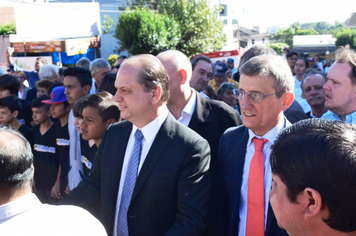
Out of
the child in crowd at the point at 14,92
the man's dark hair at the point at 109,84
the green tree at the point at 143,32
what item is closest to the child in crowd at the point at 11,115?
the child in crowd at the point at 14,92

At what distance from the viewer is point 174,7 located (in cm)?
2573

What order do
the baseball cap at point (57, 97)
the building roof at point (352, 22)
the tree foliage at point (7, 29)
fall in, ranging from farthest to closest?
the tree foliage at point (7, 29) → the building roof at point (352, 22) → the baseball cap at point (57, 97)

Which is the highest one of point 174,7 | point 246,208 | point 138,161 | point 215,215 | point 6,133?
point 174,7

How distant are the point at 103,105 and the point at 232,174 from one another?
1707mm

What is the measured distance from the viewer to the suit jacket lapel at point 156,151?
7.33 ft

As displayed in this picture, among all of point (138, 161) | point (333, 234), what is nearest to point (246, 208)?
point (138, 161)

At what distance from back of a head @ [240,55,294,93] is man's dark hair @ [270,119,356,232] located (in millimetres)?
1047

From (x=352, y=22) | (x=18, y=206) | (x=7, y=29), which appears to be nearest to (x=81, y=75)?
(x=18, y=206)

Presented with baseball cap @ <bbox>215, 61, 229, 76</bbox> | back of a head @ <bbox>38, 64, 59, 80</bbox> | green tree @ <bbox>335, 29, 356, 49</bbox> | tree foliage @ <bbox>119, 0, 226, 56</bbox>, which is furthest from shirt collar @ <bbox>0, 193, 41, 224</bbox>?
green tree @ <bbox>335, 29, 356, 49</bbox>

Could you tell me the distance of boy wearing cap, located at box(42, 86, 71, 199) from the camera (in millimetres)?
4383

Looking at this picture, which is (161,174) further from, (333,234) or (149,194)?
(333,234)

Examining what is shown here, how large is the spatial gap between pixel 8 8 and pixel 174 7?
42.3 feet

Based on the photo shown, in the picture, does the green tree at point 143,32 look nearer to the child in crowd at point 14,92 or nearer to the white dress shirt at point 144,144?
the child in crowd at point 14,92

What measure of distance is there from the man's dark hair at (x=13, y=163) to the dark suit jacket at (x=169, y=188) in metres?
0.78
